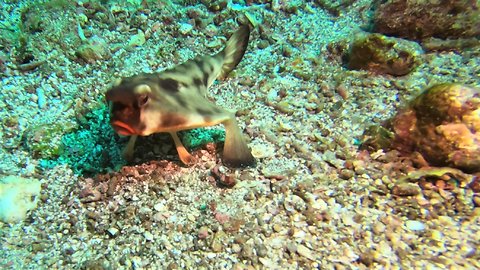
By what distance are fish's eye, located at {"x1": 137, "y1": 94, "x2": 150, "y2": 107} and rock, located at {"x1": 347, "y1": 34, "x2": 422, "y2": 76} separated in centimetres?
310

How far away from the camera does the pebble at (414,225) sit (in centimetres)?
268

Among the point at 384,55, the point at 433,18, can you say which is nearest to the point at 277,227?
the point at 384,55

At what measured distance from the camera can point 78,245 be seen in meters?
2.67

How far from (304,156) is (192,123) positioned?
1276 mm

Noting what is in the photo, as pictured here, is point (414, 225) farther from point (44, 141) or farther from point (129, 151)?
point (44, 141)

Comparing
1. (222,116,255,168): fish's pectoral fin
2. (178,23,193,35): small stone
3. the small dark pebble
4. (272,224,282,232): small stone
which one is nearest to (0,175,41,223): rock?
(222,116,255,168): fish's pectoral fin

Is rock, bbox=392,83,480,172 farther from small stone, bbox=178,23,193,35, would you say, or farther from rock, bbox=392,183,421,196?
small stone, bbox=178,23,193,35

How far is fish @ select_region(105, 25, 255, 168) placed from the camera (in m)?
2.49

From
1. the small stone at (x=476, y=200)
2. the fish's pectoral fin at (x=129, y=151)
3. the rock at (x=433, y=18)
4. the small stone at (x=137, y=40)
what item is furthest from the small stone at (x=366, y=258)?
the small stone at (x=137, y=40)

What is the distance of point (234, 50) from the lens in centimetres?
434

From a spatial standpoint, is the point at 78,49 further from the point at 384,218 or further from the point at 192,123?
the point at 384,218

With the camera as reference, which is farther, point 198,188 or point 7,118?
point 7,118

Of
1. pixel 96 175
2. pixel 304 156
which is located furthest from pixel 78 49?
pixel 304 156

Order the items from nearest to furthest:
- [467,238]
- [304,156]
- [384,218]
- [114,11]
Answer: [467,238], [384,218], [304,156], [114,11]
